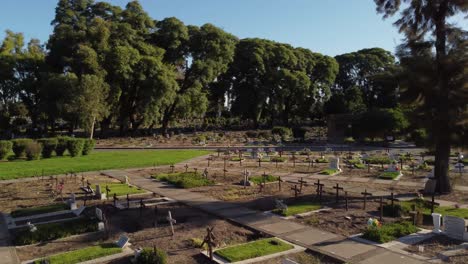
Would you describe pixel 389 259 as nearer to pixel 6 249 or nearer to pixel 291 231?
pixel 291 231

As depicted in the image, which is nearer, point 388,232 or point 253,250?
point 253,250

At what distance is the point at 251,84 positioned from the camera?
7069 cm

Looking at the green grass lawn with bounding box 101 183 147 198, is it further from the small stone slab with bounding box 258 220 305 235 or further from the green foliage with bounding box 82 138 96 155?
the green foliage with bounding box 82 138 96 155

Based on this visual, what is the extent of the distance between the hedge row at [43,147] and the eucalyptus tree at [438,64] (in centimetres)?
2572

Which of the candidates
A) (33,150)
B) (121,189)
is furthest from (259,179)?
(33,150)

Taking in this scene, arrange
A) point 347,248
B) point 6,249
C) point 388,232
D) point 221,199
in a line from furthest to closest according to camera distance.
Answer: point 221,199 → point 388,232 → point 6,249 → point 347,248

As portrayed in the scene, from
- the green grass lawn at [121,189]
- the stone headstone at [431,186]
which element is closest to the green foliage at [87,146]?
the green grass lawn at [121,189]

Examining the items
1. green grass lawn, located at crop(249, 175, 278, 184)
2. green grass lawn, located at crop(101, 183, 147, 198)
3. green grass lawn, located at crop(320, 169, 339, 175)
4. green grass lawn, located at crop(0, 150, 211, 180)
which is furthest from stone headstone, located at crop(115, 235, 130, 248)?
green grass lawn, located at crop(320, 169, 339, 175)

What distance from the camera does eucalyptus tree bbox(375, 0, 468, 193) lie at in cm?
1847

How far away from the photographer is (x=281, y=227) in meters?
13.5

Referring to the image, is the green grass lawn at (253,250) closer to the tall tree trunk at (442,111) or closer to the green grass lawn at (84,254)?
the green grass lawn at (84,254)

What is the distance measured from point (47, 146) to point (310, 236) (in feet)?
88.5

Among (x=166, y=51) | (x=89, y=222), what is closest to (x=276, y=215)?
(x=89, y=222)

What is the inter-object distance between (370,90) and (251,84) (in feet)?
100
